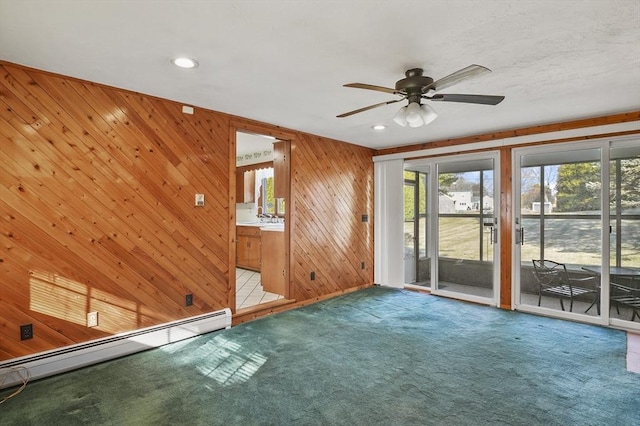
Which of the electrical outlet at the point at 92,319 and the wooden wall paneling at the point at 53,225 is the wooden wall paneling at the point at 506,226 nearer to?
the wooden wall paneling at the point at 53,225

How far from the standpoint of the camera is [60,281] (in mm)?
2740

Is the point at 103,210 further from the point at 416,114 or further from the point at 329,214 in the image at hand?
the point at 329,214

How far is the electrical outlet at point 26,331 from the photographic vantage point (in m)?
2.57

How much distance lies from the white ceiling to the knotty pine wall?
281mm

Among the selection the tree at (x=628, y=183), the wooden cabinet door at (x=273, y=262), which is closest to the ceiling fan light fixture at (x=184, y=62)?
the wooden cabinet door at (x=273, y=262)

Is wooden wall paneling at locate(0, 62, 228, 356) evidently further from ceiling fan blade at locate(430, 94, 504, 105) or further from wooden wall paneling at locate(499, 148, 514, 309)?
wooden wall paneling at locate(499, 148, 514, 309)

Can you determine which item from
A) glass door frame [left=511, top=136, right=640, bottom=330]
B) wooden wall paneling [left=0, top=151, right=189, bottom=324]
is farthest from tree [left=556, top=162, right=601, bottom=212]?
wooden wall paneling [left=0, top=151, right=189, bottom=324]

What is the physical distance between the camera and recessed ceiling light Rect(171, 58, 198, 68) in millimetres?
2461

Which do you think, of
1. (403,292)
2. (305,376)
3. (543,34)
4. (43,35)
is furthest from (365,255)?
(43,35)

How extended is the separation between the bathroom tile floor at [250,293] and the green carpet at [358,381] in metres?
0.85

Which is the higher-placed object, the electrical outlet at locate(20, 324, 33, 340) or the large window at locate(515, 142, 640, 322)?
the large window at locate(515, 142, 640, 322)

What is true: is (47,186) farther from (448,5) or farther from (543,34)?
(543,34)

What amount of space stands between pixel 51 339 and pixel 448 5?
367 cm

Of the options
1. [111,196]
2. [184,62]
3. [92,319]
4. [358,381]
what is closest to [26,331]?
[92,319]
